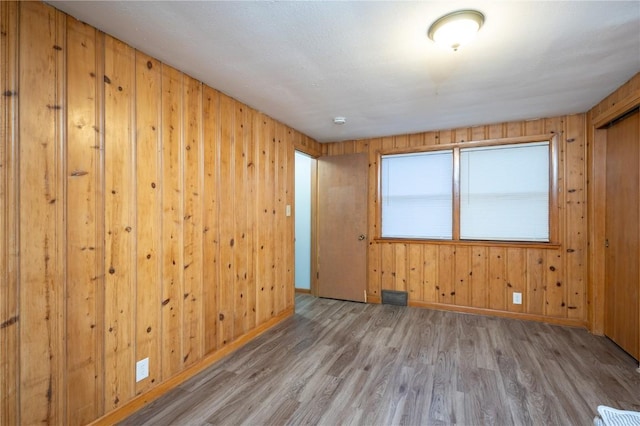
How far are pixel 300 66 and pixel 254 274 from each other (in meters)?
2.01

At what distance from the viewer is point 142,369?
1.96 meters

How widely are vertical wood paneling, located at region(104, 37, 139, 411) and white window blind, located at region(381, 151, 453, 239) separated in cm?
317

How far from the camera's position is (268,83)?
2.41 m

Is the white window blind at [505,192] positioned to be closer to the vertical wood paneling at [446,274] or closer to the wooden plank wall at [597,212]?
the vertical wood paneling at [446,274]

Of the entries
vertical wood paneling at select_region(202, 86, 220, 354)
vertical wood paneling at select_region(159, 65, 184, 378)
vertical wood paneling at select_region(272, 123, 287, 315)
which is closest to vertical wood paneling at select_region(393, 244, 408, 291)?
vertical wood paneling at select_region(272, 123, 287, 315)

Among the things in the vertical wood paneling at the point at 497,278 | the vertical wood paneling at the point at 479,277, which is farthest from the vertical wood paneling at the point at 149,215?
the vertical wood paneling at the point at 497,278

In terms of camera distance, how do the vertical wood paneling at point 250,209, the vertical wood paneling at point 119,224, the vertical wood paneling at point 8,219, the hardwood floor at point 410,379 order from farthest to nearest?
1. the vertical wood paneling at point 250,209
2. the hardwood floor at point 410,379
3. the vertical wood paneling at point 119,224
4. the vertical wood paneling at point 8,219

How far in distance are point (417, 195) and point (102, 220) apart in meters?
3.51

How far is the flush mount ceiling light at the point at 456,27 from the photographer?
154 cm

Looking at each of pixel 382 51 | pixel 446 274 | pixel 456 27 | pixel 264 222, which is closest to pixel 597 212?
pixel 446 274

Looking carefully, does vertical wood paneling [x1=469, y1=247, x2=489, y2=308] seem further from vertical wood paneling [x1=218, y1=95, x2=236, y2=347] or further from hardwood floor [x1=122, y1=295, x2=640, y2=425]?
vertical wood paneling [x1=218, y1=95, x2=236, y2=347]

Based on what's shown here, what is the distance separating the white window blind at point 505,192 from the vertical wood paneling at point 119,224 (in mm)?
3587

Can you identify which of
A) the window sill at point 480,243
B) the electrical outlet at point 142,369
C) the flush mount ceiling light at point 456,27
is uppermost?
the flush mount ceiling light at point 456,27

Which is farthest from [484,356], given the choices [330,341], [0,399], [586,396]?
[0,399]
